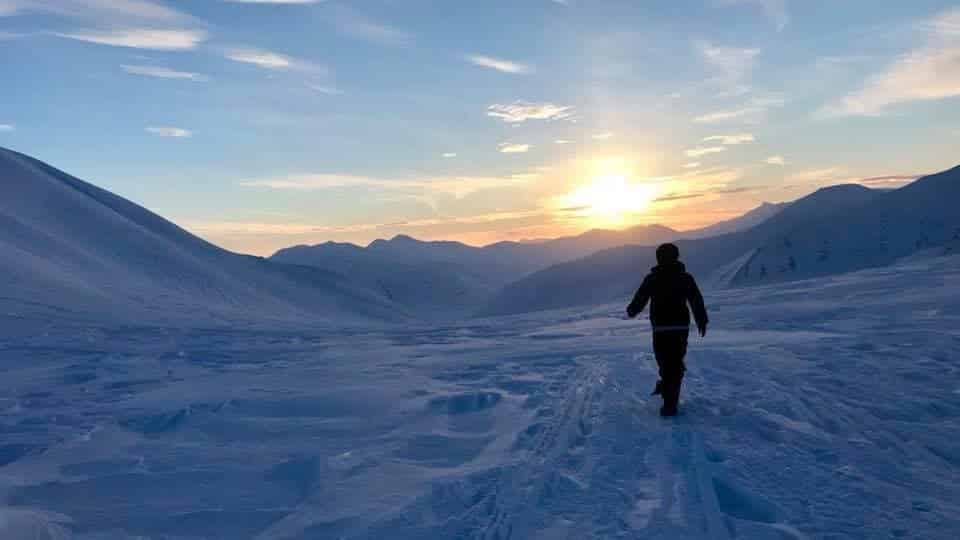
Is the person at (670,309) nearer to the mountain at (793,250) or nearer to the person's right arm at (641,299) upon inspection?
the person's right arm at (641,299)

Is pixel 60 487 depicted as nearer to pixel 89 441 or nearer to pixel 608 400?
pixel 89 441

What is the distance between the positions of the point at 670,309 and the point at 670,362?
1.99 feet

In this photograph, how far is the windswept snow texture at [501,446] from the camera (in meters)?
4.86

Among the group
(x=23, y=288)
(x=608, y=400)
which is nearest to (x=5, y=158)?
(x=23, y=288)

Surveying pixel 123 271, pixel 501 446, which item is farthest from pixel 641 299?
pixel 123 271

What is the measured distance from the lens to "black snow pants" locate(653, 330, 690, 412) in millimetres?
7797

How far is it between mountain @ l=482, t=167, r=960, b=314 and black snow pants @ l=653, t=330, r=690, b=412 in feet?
211

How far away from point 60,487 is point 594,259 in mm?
129704

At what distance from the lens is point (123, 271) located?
42812mm

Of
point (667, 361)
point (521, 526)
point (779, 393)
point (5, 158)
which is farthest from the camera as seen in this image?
point (5, 158)

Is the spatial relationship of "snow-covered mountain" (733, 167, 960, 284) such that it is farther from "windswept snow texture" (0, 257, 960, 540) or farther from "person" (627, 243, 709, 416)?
"person" (627, 243, 709, 416)

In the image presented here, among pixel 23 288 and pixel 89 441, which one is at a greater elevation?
pixel 23 288

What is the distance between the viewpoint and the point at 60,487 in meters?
5.89

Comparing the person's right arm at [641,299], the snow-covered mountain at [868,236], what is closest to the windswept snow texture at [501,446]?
the person's right arm at [641,299]
